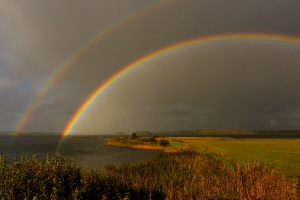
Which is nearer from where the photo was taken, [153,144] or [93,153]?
[93,153]

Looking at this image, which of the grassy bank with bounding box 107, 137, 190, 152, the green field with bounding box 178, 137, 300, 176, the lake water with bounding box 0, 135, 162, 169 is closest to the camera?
the green field with bounding box 178, 137, 300, 176

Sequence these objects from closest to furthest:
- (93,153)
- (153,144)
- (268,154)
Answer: (268,154) < (93,153) < (153,144)

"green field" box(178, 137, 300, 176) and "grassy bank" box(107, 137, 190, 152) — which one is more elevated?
"green field" box(178, 137, 300, 176)

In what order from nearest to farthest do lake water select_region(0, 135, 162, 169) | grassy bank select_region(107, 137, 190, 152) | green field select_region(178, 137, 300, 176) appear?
green field select_region(178, 137, 300, 176) → lake water select_region(0, 135, 162, 169) → grassy bank select_region(107, 137, 190, 152)

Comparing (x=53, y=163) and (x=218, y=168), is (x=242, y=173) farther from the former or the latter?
(x=53, y=163)

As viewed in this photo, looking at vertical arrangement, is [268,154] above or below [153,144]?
above

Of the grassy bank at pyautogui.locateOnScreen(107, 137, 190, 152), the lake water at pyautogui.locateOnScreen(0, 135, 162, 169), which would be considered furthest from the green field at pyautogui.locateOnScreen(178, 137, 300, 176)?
the lake water at pyautogui.locateOnScreen(0, 135, 162, 169)

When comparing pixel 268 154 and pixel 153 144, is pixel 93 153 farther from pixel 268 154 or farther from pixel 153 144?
pixel 268 154

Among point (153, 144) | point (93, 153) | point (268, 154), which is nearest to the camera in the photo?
point (268, 154)

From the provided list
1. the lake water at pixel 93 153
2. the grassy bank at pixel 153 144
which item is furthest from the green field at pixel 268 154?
the lake water at pixel 93 153

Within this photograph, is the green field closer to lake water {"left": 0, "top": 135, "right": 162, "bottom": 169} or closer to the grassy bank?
the grassy bank

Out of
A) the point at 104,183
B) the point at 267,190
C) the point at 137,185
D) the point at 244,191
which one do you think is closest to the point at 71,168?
the point at 104,183

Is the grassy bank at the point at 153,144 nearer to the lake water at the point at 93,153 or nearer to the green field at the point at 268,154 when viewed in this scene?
the lake water at the point at 93,153

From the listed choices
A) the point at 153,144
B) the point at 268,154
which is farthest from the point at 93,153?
the point at 268,154
